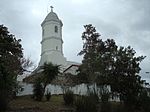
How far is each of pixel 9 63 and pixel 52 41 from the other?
29.0 metres

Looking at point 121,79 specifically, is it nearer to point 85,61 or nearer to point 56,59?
point 85,61

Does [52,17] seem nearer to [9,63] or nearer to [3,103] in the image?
[9,63]

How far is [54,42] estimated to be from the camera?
5872cm

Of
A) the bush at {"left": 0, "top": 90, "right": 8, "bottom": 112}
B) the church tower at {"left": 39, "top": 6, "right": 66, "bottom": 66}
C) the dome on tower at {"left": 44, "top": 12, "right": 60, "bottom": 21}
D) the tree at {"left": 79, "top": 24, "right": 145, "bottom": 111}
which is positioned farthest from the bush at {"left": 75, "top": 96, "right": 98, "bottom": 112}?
the dome on tower at {"left": 44, "top": 12, "right": 60, "bottom": 21}

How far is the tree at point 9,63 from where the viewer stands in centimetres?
2406

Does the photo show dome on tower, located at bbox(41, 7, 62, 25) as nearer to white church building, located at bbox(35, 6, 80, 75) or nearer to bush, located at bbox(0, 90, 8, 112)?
white church building, located at bbox(35, 6, 80, 75)

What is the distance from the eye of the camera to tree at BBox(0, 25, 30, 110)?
24.1 metres

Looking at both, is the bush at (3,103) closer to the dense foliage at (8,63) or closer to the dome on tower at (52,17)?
the dense foliage at (8,63)

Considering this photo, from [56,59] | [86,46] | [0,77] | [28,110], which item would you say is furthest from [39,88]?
[56,59]

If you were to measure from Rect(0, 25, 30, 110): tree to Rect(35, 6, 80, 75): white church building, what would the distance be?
21823 mm

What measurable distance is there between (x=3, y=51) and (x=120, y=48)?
1212 centimetres

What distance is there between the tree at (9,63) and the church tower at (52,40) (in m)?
21.8

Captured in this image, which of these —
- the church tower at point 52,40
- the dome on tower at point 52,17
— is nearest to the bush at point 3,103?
the church tower at point 52,40

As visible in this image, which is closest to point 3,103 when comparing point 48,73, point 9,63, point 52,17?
point 9,63
